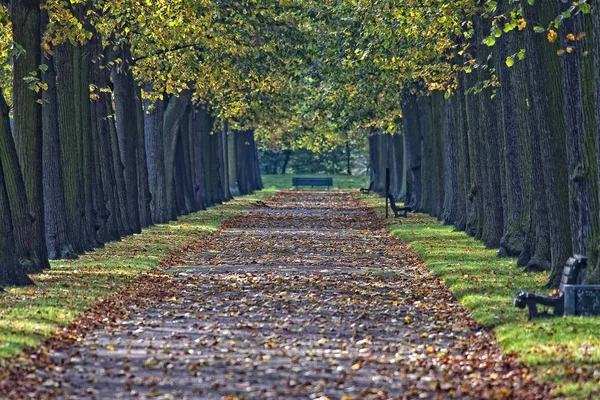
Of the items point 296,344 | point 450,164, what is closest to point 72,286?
point 296,344

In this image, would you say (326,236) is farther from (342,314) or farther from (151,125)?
(342,314)

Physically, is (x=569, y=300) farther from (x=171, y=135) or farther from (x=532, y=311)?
(x=171, y=135)

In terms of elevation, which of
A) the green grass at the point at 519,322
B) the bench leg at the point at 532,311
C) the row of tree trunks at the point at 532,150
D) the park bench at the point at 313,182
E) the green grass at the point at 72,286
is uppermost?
the row of tree trunks at the point at 532,150

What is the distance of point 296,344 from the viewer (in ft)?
48.6

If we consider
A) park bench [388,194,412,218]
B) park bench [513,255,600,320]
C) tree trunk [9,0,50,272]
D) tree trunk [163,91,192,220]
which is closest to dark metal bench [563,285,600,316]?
park bench [513,255,600,320]

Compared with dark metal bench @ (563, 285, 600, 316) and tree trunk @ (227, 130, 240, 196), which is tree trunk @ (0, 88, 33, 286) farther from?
tree trunk @ (227, 130, 240, 196)

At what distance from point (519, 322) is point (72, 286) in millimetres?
7900

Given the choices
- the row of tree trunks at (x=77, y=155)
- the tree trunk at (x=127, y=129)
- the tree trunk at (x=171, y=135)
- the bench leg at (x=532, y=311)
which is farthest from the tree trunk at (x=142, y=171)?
the bench leg at (x=532, y=311)

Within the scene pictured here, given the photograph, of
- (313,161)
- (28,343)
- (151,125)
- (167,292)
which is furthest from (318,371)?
(313,161)

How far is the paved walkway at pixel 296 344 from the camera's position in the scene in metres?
11.8

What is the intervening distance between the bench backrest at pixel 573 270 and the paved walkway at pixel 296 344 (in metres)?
1.27

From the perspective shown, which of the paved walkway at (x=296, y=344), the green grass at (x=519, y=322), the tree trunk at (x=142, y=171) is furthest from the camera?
the tree trunk at (x=142, y=171)

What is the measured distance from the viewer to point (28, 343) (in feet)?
47.2

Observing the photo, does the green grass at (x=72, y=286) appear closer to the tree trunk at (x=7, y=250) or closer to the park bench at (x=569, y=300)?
the tree trunk at (x=7, y=250)
